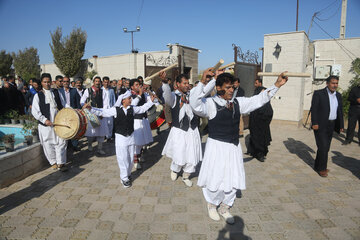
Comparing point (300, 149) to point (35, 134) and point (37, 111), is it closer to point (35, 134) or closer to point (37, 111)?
point (37, 111)

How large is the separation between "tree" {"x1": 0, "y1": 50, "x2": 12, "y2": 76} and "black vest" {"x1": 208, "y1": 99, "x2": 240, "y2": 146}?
3605 centimetres

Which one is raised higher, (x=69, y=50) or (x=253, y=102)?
(x=69, y=50)

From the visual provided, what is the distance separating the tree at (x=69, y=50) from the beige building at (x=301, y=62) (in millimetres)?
18482

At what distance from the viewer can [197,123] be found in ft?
14.7

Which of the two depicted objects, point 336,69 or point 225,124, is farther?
point 336,69

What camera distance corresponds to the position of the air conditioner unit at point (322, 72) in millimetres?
9836

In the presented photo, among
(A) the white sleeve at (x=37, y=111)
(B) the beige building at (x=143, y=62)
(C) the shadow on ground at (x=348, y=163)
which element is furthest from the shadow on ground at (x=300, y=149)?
(B) the beige building at (x=143, y=62)

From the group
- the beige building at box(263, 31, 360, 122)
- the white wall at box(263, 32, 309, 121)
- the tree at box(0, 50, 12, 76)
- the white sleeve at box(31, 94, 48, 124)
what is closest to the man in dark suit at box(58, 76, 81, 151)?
the white sleeve at box(31, 94, 48, 124)

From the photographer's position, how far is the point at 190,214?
3.35m

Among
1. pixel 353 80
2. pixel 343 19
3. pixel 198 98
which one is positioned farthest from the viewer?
pixel 343 19

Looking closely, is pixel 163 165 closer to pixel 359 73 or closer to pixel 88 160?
pixel 88 160

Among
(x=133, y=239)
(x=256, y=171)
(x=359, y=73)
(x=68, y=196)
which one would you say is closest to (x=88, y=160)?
(x=68, y=196)

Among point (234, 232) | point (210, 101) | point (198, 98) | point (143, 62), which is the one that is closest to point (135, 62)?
point (143, 62)

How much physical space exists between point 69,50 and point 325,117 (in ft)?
76.5
